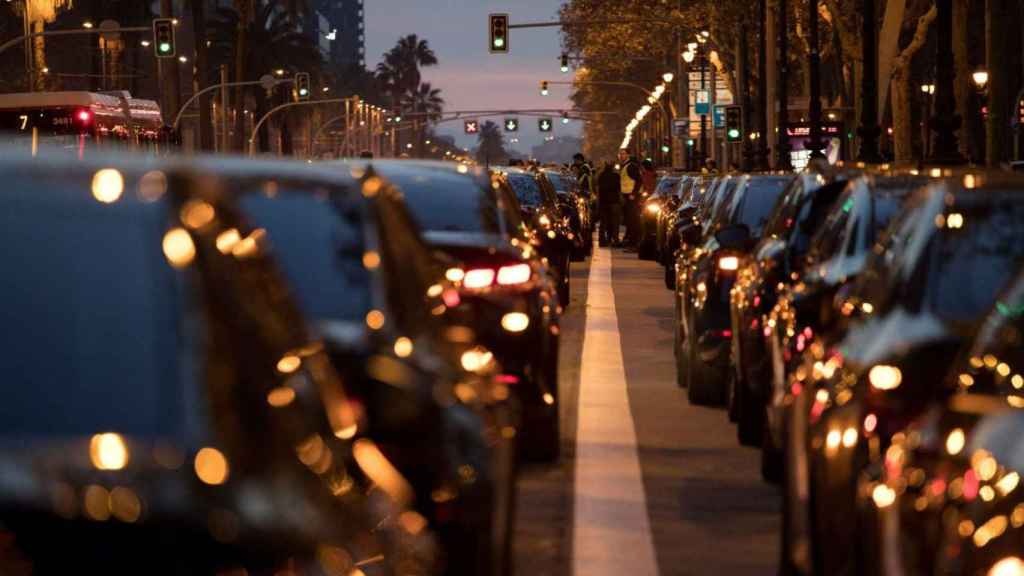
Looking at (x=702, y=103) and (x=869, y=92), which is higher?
(x=702, y=103)

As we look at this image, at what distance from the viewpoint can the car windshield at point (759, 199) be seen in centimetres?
1558

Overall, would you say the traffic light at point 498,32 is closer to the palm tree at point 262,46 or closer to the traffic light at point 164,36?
the traffic light at point 164,36

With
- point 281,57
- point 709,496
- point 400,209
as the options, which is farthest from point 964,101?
point 281,57

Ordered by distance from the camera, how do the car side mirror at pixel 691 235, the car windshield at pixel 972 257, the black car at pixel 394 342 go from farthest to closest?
1. the car side mirror at pixel 691 235
2. the car windshield at pixel 972 257
3. the black car at pixel 394 342

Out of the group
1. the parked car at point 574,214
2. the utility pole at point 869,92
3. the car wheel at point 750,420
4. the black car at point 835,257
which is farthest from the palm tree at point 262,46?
the black car at point 835,257

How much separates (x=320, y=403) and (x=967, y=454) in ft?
4.57

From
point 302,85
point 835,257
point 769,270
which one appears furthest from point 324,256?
point 302,85

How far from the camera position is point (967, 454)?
485 cm

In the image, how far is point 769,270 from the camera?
12094 millimetres

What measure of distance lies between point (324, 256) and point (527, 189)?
2059 centimetres

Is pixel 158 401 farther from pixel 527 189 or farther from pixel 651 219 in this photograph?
pixel 651 219

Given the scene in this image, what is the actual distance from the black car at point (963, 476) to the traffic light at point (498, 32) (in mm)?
63678

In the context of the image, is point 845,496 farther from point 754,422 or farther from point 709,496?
point 754,422

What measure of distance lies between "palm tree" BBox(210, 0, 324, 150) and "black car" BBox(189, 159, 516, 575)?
90.4 meters
